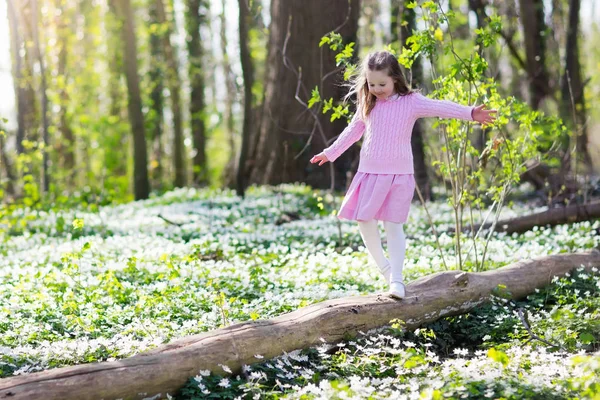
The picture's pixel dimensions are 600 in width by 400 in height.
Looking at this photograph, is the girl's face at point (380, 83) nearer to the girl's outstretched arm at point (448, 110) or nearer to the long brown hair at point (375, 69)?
the long brown hair at point (375, 69)

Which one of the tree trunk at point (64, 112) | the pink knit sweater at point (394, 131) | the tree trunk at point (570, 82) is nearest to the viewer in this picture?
the pink knit sweater at point (394, 131)

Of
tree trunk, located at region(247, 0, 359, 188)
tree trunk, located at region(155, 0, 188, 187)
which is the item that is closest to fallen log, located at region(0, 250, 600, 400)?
tree trunk, located at region(247, 0, 359, 188)

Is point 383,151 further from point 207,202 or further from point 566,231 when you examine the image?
point 207,202

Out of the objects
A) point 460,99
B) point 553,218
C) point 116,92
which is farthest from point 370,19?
point 460,99

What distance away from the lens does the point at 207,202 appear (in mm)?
14086

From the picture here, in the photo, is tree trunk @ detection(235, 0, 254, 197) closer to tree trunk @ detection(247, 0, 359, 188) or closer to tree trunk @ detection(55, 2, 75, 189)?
tree trunk @ detection(247, 0, 359, 188)

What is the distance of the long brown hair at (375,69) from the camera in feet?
17.9

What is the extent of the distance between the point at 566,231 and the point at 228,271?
494cm

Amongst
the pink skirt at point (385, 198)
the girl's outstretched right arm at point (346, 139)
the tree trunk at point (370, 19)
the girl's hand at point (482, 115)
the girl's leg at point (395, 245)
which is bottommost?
the girl's leg at point (395, 245)

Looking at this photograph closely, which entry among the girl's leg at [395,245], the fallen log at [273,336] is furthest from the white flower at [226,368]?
the girl's leg at [395,245]

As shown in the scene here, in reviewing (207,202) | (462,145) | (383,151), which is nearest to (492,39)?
(462,145)

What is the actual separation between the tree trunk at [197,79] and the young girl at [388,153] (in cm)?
1874

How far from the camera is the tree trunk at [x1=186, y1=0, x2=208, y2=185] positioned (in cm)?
2486

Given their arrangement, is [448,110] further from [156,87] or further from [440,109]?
[156,87]
